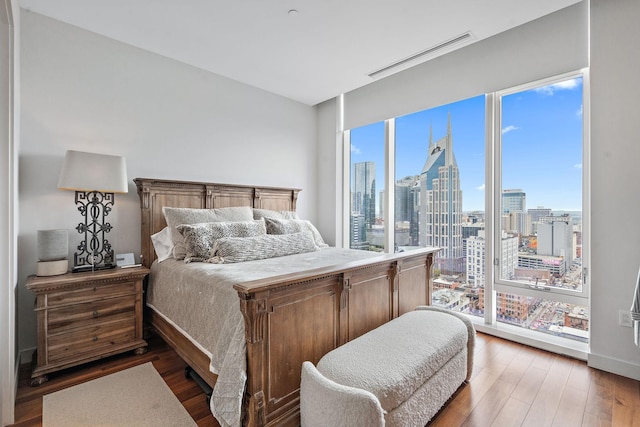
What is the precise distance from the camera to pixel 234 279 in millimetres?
1736

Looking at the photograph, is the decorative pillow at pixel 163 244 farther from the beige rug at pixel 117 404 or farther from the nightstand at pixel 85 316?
the beige rug at pixel 117 404

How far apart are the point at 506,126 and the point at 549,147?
0.42 metres

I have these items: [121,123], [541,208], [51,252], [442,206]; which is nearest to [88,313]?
[51,252]

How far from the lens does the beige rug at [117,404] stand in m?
1.67

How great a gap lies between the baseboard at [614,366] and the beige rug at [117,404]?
286 centimetres

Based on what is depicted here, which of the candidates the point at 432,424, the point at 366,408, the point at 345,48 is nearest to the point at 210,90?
the point at 345,48

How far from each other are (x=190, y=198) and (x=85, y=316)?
1.35 meters

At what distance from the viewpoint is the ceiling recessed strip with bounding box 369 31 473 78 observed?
2638 millimetres

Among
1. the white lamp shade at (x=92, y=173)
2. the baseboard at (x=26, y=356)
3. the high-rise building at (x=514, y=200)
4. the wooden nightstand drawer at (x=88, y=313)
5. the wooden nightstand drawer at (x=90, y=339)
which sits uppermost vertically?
the white lamp shade at (x=92, y=173)

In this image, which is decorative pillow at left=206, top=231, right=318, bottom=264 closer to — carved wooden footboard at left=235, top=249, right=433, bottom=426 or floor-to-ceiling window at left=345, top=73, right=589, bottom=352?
carved wooden footboard at left=235, top=249, right=433, bottom=426

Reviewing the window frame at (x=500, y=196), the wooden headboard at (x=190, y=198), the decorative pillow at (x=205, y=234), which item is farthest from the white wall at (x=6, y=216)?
the window frame at (x=500, y=196)

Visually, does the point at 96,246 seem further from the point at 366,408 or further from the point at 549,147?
the point at 549,147

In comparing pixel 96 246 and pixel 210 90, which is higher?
pixel 210 90

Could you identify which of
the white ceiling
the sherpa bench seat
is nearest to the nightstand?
the sherpa bench seat
